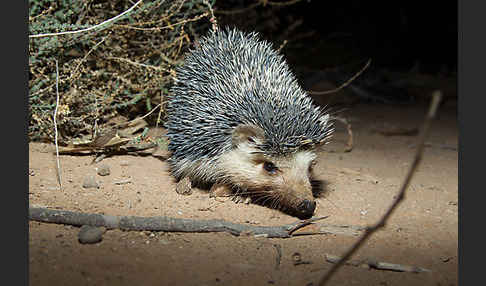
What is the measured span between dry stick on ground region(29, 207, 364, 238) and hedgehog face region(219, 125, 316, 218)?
0.24 meters

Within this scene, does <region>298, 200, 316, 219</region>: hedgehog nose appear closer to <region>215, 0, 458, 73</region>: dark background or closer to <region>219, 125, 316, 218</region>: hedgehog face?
<region>219, 125, 316, 218</region>: hedgehog face

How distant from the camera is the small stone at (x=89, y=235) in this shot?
3.31 m

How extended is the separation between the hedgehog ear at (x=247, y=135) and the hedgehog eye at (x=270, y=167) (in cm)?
22

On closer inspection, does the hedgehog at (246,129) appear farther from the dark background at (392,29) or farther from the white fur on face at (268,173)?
the dark background at (392,29)

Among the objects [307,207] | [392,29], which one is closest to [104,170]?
[307,207]

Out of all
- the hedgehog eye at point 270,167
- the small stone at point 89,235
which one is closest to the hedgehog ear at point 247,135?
the hedgehog eye at point 270,167

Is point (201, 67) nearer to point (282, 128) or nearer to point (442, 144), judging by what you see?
point (282, 128)

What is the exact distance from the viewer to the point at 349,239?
12.8 ft

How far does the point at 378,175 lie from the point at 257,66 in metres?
1.90

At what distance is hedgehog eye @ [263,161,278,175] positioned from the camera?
441 cm

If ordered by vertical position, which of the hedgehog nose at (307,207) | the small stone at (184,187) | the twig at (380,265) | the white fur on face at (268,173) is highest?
the white fur on face at (268,173)

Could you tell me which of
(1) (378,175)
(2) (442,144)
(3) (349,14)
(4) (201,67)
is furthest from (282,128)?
(3) (349,14)

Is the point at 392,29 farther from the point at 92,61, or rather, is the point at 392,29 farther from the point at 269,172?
the point at 269,172

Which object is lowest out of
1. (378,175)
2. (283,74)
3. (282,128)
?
(378,175)
